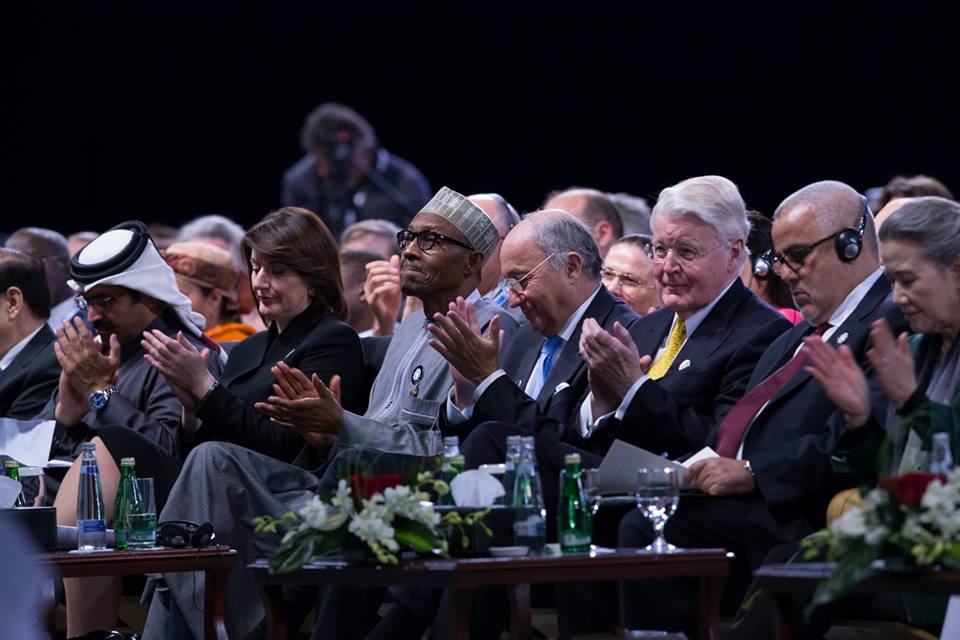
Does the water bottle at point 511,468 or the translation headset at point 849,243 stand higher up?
the translation headset at point 849,243

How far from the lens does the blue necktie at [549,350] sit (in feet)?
15.3

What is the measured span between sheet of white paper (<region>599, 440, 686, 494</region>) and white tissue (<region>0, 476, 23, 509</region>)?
165 cm

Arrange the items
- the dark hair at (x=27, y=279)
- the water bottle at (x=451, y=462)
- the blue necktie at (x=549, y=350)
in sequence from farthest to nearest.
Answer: the dark hair at (x=27, y=279)
the blue necktie at (x=549, y=350)
the water bottle at (x=451, y=462)

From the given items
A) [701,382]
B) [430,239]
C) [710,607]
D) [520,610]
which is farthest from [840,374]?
[430,239]

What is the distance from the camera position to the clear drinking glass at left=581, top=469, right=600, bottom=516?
342cm

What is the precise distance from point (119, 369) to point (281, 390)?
105cm

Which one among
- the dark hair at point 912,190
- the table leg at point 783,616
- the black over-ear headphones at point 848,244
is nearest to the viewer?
the table leg at point 783,616

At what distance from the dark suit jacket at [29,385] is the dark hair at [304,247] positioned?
0.99 m

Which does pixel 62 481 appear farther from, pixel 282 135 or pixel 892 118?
pixel 282 135

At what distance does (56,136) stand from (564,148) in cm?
367

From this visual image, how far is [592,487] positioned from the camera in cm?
349

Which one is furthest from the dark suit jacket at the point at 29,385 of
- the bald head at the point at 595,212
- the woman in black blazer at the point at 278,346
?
the bald head at the point at 595,212

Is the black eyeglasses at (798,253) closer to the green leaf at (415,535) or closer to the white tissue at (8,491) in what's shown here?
the green leaf at (415,535)

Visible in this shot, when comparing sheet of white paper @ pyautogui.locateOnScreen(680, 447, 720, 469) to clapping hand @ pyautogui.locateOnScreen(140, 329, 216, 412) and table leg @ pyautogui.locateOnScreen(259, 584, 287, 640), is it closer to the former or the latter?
table leg @ pyautogui.locateOnScreen(259, 584, 287, 640)
